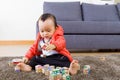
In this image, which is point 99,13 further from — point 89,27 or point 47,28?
point 47,28

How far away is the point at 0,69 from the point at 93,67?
26.1 inches

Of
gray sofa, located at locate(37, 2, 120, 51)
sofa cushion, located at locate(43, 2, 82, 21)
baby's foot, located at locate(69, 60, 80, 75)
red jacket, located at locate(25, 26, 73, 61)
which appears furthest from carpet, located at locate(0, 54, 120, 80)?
sofa cushion, located at locate(43, 2, 82, 21)

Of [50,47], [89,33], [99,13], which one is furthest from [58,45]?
[99,13]

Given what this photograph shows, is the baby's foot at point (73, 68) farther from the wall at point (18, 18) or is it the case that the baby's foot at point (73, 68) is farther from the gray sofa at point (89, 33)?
the wall at point (18, 18)

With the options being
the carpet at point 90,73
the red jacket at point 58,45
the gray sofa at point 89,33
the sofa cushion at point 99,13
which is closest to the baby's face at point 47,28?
the red jacket at point 58,45

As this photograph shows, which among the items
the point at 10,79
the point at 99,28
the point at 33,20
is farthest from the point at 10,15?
the point at 10,79

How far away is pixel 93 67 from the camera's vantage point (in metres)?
1.71

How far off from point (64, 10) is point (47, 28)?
5.21 feet

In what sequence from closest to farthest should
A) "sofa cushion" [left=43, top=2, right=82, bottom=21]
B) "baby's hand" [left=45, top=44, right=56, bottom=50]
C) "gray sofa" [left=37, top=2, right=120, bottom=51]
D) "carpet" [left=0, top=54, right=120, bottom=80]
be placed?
1. "carpet" [left=0, top=54, right=120, bottom=80]
2. "baby's hand" [left=45, top=44, right=56, bottom=50]
3. "gray sofa" [left=37, top=2, right=120, bottom=51]
4. "sofa cushion" [left=43, top=2, right=82, bottom=21]

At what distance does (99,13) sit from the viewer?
320 cm

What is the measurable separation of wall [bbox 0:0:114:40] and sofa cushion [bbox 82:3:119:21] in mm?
832

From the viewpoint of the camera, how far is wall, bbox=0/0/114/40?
3.67 meters

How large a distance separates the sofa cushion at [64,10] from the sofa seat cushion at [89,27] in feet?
0.92

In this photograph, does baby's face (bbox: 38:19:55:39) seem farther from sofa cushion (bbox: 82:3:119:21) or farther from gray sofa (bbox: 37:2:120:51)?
sofa cushion (bbox: 82:3:119:21)
